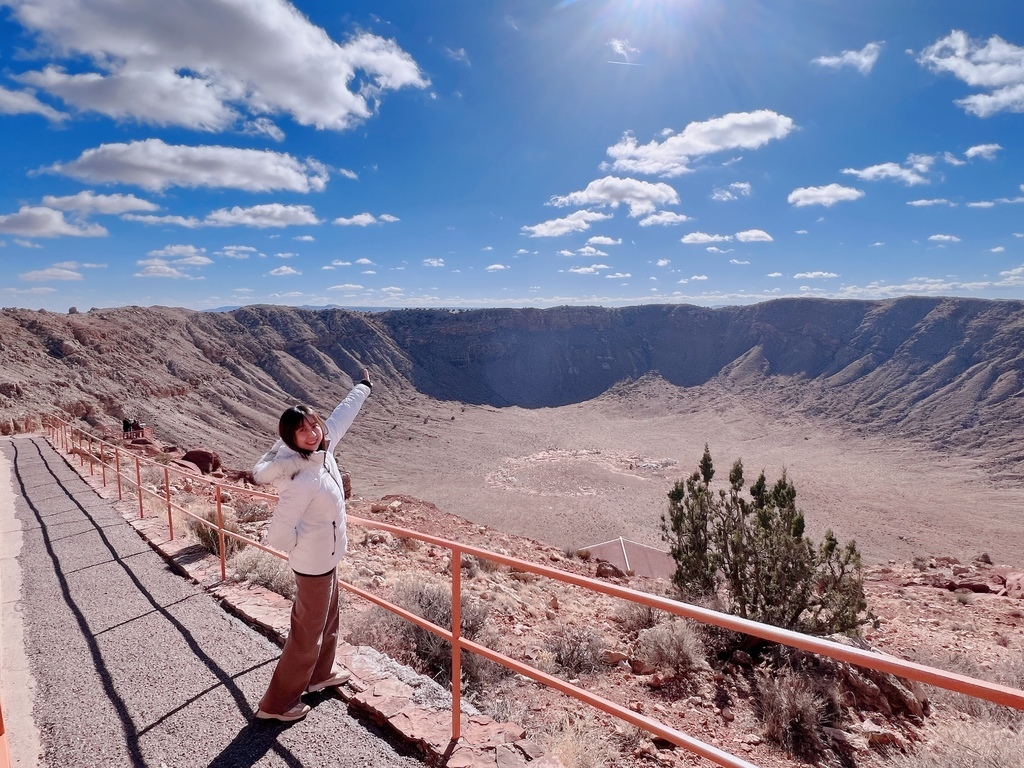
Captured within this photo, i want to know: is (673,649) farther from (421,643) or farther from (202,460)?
(202,460)

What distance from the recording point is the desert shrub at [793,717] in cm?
494

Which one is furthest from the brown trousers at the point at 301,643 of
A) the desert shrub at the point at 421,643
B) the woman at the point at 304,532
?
the desert shrub at the point at 421,643

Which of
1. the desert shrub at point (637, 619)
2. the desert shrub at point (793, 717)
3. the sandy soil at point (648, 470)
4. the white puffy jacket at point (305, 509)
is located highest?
the white puffy jacket at point (305, 509)

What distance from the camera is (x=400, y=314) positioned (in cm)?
7706

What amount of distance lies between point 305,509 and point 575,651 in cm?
420

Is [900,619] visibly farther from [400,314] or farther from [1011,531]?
[400,314]

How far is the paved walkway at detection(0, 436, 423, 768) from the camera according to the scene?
3035 millimetres

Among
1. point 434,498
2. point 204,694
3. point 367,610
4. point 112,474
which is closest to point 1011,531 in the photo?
point 434,498

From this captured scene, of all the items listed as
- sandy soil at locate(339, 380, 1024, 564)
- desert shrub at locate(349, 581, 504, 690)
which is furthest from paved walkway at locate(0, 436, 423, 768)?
sandy soil at locate(339, 380, 1024, 564)

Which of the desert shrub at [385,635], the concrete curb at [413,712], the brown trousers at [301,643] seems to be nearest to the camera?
the concrete curb at [413,712]

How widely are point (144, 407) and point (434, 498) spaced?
19.5m

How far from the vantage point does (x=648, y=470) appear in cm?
3994

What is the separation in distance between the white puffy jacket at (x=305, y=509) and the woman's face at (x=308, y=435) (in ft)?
0.19

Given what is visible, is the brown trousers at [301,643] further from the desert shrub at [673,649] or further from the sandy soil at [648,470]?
the sandy soil at [648,470]
